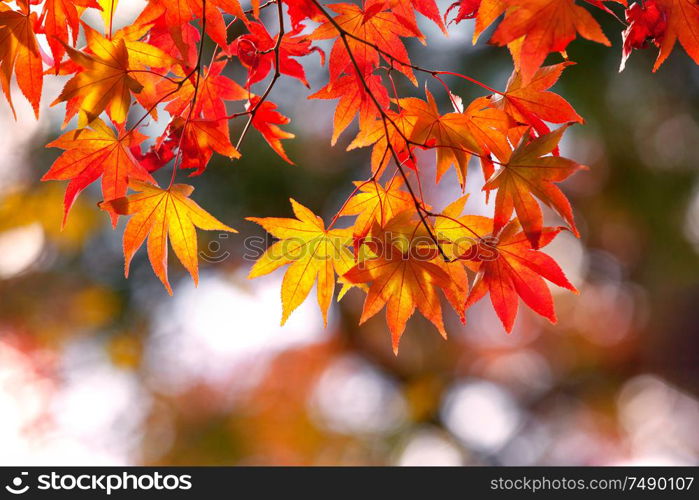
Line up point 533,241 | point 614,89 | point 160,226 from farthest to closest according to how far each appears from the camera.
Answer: point 614,89
point 160,226
point 533,241

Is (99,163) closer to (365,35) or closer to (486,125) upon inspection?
(365,35)

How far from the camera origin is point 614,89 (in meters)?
4.52

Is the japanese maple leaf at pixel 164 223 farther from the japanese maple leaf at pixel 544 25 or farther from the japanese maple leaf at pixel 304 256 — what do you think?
the japanese maple leaf at pixel 544 25

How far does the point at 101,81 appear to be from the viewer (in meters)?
0.84

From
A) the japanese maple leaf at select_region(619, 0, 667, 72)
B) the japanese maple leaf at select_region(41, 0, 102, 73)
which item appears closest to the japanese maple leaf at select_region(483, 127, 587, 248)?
the japanese maple leaf at select_region(619, 0, 667, 72)

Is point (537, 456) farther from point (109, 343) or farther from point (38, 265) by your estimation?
point (38, 265)

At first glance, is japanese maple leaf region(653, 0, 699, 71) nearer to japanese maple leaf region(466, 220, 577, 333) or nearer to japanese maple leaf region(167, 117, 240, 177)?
japanese maple leaf region(466, 220, 577, 333)

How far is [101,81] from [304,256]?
1.24 ft

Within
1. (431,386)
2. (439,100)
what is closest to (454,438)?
(431,386)

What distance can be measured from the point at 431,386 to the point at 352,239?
450 cm

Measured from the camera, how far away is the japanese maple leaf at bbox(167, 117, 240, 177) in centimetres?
95

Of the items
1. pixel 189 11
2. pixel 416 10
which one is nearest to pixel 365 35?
pixel 416 10

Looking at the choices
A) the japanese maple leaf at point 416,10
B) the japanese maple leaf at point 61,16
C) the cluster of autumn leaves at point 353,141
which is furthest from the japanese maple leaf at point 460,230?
the japanese maple leaf at point 61,16

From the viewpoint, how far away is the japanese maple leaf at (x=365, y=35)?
99cm
